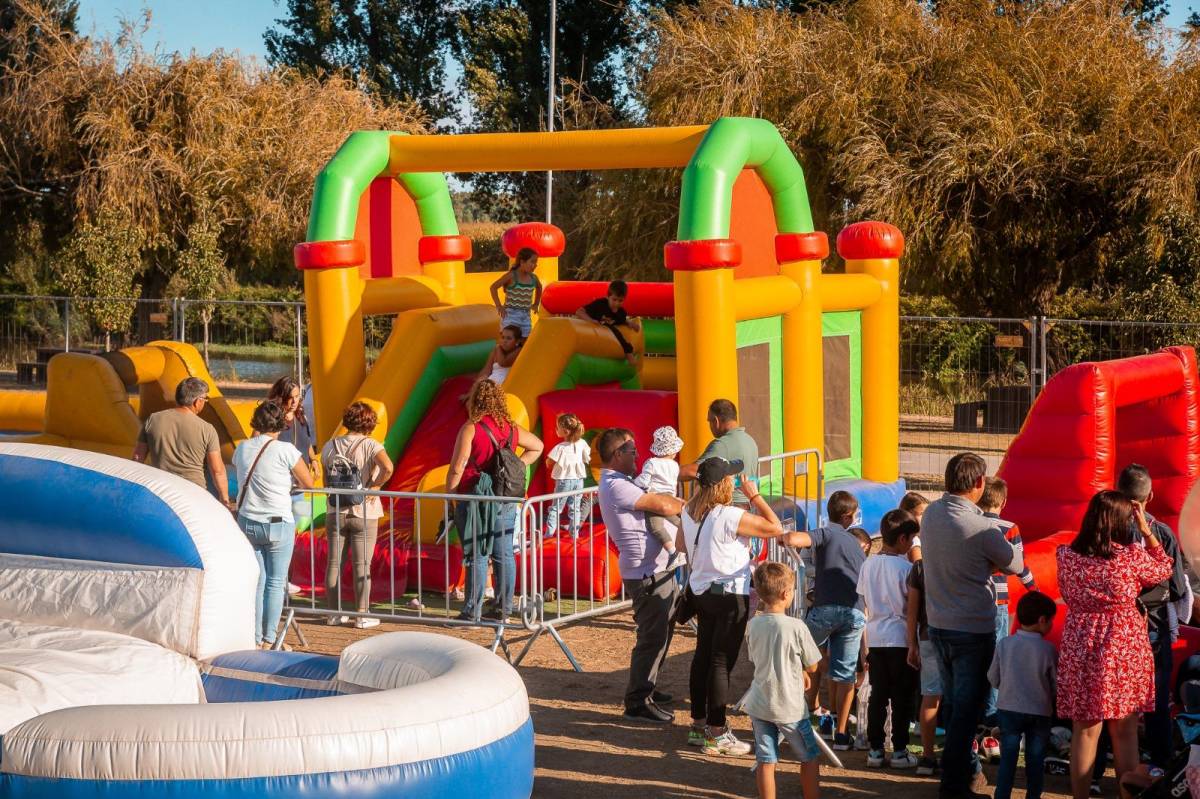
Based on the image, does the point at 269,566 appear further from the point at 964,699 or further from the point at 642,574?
the point at 964,699

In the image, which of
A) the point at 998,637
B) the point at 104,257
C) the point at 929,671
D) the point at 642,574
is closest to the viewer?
the point at 929,671

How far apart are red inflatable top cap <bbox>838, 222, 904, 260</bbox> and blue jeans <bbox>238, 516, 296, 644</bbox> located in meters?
6.20

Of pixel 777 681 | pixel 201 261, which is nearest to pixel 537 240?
pixel 777 681

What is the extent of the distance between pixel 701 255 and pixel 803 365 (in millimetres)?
1843

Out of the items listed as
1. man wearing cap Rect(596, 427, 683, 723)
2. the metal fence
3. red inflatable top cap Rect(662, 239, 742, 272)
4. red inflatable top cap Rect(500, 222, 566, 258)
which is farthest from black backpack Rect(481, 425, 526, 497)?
the metal fence

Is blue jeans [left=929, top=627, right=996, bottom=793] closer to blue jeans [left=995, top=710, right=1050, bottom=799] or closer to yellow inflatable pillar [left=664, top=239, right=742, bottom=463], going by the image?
→ blue jeans [left=995, top=710, right=1050, bottom=799]

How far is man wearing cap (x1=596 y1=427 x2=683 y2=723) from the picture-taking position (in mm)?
7340

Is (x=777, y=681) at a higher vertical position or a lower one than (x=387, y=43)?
lower

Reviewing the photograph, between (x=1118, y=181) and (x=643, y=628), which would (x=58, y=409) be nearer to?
(x=643, y=628)

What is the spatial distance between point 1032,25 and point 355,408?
15127 mm

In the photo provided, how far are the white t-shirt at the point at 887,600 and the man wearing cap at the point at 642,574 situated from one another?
3.66ft

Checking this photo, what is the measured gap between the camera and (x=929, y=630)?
20.5 feet

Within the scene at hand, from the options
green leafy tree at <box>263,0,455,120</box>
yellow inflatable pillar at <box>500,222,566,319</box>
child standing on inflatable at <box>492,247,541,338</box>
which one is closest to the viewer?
child standing on inflatable at <box>492,247,541,338</box>

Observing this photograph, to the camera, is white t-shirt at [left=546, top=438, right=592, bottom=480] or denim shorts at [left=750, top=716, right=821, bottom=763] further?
white t-shirt at [left=546, top=438, right=592, bottom=480]
